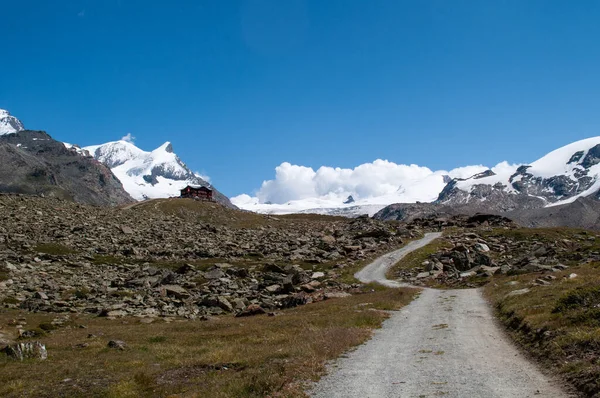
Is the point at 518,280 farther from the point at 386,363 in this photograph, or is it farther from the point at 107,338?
the point at 107,338

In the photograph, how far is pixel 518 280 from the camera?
167 feet

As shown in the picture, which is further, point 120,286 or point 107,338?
point 120,286

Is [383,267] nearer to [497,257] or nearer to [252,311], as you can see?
[497,257]

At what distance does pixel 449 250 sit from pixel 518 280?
33.1m

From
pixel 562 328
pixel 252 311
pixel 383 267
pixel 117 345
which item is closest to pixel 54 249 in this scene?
pixel 252 311

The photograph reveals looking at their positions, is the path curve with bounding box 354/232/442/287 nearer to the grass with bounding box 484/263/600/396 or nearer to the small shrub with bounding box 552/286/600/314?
the grass with bounding box 484/263/600/396

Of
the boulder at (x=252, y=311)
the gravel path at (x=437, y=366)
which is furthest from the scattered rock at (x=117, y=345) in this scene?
the boulder at (x=252, y=311)

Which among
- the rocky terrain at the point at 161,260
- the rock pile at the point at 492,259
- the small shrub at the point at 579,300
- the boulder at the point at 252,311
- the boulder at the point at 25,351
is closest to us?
the boulder at the point at 25,351

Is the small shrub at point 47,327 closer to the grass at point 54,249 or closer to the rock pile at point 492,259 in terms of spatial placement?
the grass at point 54,249

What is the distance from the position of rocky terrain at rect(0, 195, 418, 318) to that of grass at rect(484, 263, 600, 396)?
24749 millimetres

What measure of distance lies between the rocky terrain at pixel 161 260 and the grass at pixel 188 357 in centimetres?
902

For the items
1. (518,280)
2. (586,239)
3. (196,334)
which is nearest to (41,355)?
(196,334)

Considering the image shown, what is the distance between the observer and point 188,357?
990 inches

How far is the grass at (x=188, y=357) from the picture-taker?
1889cm
